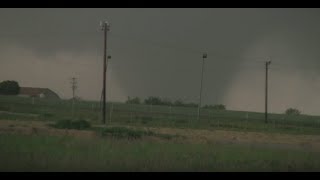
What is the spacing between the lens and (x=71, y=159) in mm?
15609

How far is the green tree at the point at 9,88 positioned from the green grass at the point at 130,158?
81218mm

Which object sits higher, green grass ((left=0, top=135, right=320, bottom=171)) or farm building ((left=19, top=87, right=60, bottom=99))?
farm building ((left=19, top=87, right=60, bottom=99))

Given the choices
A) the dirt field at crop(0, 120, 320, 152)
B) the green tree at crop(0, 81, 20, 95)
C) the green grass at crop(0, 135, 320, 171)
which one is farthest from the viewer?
the green tree at crop(0, 81, 20, 95)

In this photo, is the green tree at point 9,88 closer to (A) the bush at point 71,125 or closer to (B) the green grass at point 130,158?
(A) the bush at point 71,125

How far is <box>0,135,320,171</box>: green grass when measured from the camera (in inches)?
592

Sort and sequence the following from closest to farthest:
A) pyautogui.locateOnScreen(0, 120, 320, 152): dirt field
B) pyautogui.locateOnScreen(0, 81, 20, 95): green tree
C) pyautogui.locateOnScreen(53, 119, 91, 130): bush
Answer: pyautogui.locateOnScreen(0, 120, 320, 152): dirt field, pyautogui.locateOnScreen(53, 119, 91, 130): bush, pyautogui.locateOnScreen(0, 81, 20, 95): green tree

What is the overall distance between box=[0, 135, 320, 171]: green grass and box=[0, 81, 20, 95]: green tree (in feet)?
266

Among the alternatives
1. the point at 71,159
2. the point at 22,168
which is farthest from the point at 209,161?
the point at 22,168

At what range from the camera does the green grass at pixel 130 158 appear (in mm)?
15047

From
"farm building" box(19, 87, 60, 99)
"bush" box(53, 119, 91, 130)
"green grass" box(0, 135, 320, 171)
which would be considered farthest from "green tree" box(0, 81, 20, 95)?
"green grass" box(0, 135, 320, 171)

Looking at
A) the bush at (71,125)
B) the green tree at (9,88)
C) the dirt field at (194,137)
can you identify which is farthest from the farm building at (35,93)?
the dirt field at (194,137)

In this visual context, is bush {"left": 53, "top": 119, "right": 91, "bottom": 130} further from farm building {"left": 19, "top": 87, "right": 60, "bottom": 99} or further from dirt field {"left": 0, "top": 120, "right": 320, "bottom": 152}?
farm building {"left": 19, "top": 87, "right": 60, "bottom": 99}
